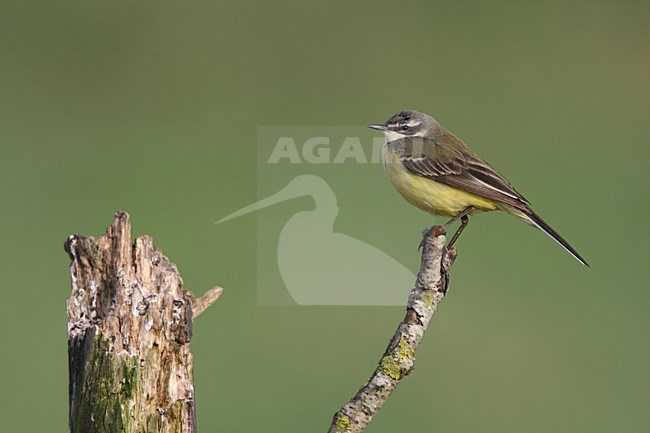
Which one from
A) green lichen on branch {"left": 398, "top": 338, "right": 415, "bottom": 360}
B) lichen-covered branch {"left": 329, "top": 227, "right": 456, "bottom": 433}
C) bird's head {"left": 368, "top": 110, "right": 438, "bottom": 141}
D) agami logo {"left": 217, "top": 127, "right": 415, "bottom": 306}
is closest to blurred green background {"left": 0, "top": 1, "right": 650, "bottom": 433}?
agami logo {"left": 217, "top": 127, "right": 415, "bottom": 306}

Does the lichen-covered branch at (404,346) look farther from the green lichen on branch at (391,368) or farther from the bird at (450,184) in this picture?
the bird at (450,184)

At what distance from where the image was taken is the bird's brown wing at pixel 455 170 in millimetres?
4574

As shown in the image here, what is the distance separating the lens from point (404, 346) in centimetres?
324

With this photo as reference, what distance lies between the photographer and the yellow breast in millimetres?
4590

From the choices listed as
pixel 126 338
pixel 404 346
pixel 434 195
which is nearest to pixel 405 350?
pixel 404 346

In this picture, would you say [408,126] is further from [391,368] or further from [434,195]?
[391,368]

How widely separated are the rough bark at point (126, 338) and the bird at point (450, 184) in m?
1.82

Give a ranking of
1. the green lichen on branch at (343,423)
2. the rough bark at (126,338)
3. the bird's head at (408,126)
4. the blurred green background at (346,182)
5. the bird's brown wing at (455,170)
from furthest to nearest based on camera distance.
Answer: the blurred green background at (346,182) → the bird's head at (408,126) → the bird's brown wing at (455,170) → the green lichen on branch at (343,423) → the rough bark at (126,338)

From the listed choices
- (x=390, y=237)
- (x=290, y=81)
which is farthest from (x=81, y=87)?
(x=390, y=237)

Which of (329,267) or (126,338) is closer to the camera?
(126,338)

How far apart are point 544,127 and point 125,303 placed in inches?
354

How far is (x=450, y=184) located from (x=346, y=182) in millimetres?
5258

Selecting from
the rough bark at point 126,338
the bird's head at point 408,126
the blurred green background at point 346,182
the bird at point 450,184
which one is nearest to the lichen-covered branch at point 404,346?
the rough bark at point 126,338

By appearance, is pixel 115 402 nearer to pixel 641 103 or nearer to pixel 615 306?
pixel 615 306
